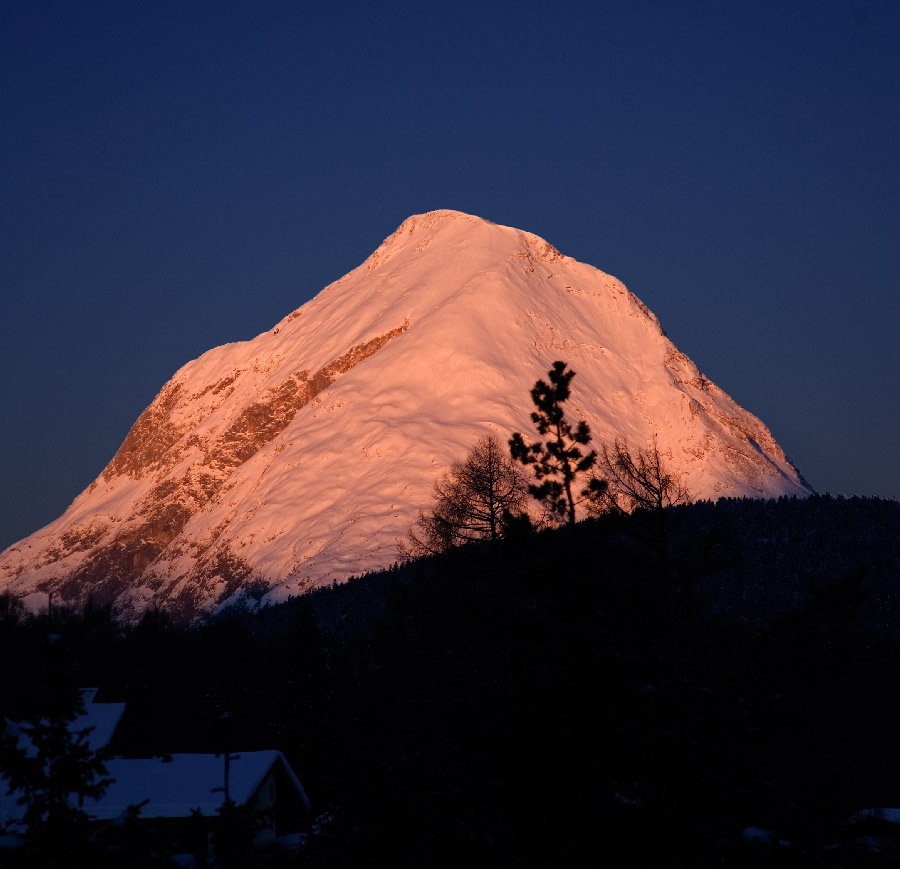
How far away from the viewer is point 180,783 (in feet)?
133

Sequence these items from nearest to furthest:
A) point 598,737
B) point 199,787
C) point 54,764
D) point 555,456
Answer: point 598,737 → point 54,764 → point 555,456 → point 199,787

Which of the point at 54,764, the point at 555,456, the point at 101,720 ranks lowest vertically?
the point at 54,764

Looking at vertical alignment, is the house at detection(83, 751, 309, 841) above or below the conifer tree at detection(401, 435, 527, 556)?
below

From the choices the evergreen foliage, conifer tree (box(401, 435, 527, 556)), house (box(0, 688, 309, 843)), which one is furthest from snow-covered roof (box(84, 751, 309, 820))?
the evergreen foliage

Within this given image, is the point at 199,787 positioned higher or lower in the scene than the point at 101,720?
lower

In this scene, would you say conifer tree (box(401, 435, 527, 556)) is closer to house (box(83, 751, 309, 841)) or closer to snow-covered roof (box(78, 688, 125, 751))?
house (box(83, 751, 309, 841))

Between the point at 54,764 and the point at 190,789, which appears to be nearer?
the point at 54,764

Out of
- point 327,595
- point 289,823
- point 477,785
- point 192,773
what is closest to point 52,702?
point 477,785

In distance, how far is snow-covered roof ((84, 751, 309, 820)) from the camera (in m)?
38.8

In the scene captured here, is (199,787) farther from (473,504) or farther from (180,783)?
(473,504)

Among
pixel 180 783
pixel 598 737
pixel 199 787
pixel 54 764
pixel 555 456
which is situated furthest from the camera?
pixel 180 783

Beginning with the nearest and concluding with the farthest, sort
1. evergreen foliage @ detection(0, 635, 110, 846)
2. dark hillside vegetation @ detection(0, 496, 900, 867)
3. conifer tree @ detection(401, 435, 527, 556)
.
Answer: dark hillside vegetation @ detection(0, 496, 900, 867) < evergreen foliage @ detection(0, 635, 110, 846) < conifer tree @ detection(401, 435, 527, 556)

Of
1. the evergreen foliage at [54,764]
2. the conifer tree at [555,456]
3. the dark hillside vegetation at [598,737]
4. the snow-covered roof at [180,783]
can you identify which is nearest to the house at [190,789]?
the snow-covered roof at [180,783]

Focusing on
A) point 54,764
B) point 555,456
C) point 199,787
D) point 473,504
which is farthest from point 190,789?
point 54,764
